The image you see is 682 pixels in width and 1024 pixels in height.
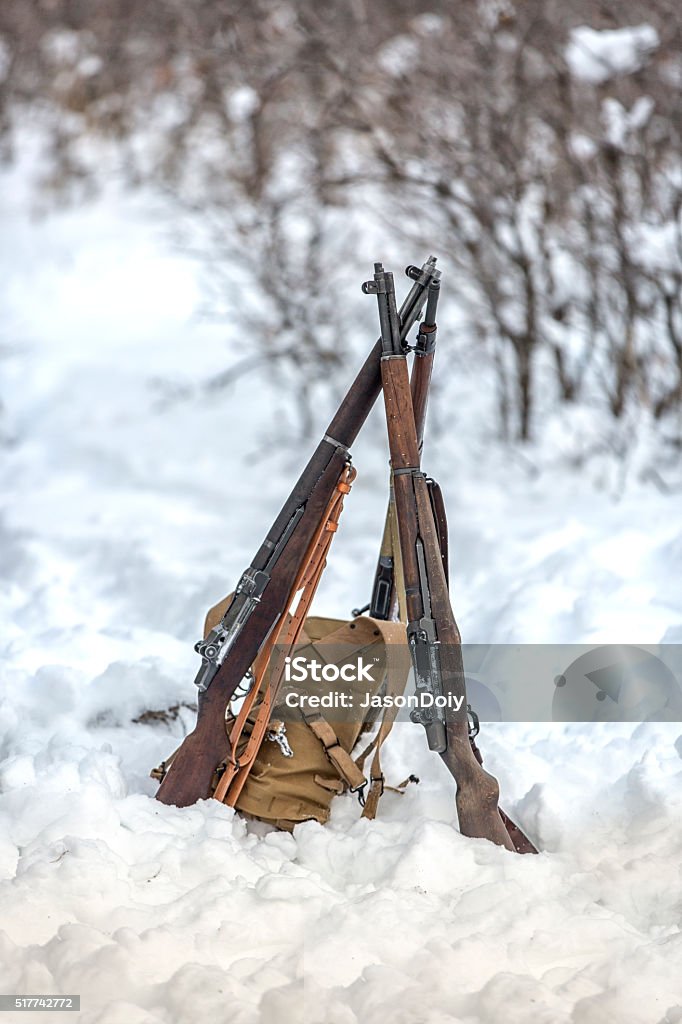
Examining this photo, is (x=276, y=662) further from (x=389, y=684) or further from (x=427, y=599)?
(x=427, y=599)

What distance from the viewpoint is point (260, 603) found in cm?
233

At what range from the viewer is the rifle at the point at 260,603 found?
2320 millimetres

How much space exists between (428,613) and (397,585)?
0.24 meters

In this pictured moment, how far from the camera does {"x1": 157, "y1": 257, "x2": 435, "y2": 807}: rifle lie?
91.4 inches

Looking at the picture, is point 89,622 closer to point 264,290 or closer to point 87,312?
point 264,290

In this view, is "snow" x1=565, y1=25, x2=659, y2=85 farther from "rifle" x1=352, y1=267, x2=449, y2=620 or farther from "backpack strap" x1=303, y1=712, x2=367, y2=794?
"backpack strap" x1=303, y1=712, x2=367, y2=794

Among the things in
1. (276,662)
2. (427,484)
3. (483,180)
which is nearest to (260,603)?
(276,662)

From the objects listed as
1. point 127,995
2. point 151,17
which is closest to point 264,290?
point 151,17

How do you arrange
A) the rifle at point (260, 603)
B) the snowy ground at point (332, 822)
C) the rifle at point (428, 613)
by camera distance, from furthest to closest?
1. the rifle at point (260, 603)
2. the rifle at point (428, 613)
3. the snowy ground at point (332, 822)

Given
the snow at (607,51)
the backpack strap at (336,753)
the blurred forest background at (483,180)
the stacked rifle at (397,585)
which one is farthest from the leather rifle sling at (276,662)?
the snow at (607,51)

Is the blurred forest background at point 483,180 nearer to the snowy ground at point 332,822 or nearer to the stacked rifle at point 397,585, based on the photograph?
the snowy ground at point 332,822

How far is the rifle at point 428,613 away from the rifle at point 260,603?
0.08m

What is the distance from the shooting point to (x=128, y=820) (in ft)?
7.27

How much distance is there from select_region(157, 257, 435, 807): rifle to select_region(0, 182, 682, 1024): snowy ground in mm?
106
